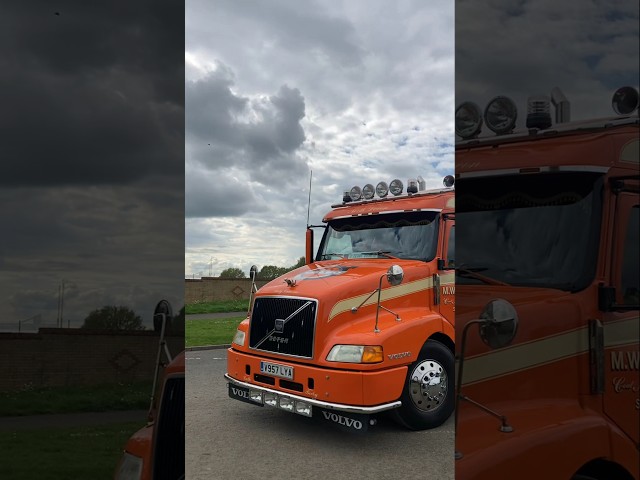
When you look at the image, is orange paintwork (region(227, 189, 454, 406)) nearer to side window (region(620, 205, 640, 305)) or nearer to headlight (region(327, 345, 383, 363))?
headlight (region(327, 345, 383, 363))

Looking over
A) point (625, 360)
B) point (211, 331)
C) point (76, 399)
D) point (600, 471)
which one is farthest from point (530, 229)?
point (211, 331)

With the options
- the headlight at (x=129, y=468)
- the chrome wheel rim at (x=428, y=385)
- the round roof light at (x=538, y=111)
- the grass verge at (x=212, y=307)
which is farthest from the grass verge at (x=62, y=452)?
the grass verge at (x=212, y=307)

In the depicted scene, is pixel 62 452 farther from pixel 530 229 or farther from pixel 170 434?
pixel 530 229

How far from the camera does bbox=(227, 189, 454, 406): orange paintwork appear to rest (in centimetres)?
393

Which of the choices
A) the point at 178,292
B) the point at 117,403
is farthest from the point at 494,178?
the point at 117,403

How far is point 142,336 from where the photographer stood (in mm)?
1175

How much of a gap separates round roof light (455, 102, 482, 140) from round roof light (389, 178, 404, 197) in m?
4.02

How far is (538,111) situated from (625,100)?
192 mm

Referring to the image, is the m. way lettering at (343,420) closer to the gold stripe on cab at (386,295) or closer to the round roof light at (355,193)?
the gold stripe on cab at (386,295)

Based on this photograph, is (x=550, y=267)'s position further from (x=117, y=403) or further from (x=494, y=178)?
(x=117, y=403)

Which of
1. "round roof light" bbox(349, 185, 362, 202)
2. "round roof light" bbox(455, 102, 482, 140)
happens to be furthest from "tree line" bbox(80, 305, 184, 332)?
"round roof light" bbox(349, 185, 362, 202)

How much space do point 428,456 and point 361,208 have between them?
96.5 inches

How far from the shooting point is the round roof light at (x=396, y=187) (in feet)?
17.0

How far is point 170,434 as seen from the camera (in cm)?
128
